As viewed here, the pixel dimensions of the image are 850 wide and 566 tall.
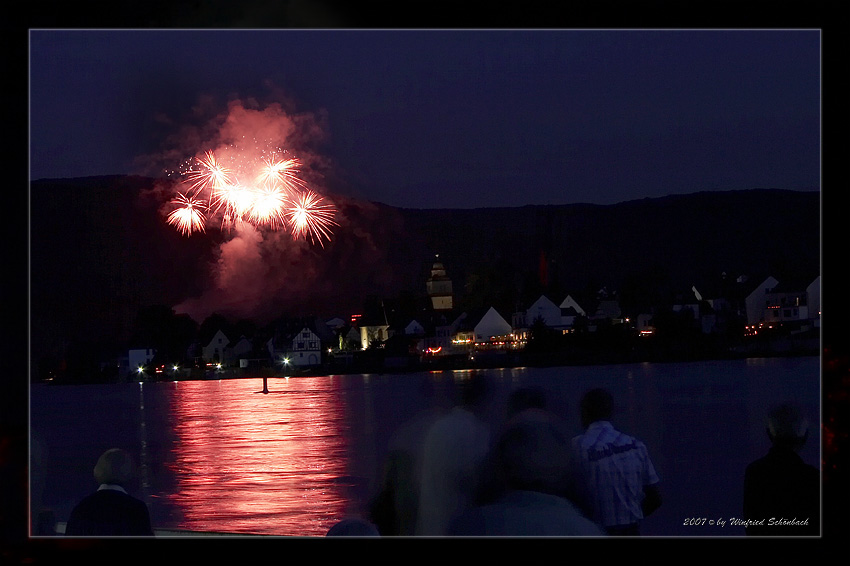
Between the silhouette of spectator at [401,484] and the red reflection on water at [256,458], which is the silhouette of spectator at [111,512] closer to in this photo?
the silhouette of spectator at [401,484]

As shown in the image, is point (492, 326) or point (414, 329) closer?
point (414, 329)

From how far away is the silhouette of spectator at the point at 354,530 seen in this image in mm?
2764

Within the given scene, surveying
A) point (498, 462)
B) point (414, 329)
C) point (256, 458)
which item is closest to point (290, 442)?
point (256, 458)

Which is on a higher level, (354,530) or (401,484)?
(401,484)

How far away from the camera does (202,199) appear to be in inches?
211

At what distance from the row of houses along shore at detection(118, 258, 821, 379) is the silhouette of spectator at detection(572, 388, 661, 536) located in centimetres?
285

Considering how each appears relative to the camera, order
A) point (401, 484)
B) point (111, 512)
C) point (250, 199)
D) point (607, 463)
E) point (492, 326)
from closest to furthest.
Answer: point (401, 484) < point (607, 463) < point (111, 512) < point (250, 199) < point (492, 326)

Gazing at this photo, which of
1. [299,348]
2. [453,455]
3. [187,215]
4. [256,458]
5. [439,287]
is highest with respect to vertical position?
[187,215]

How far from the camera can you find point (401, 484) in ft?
7.77

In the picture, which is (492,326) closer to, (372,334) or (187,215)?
(372,334)

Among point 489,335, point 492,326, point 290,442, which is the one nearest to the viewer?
point 492,326

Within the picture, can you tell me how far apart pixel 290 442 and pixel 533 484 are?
8.77 m

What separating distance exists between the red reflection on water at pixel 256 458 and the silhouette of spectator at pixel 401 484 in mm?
3560

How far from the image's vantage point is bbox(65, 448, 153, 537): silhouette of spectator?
2.58 meters
